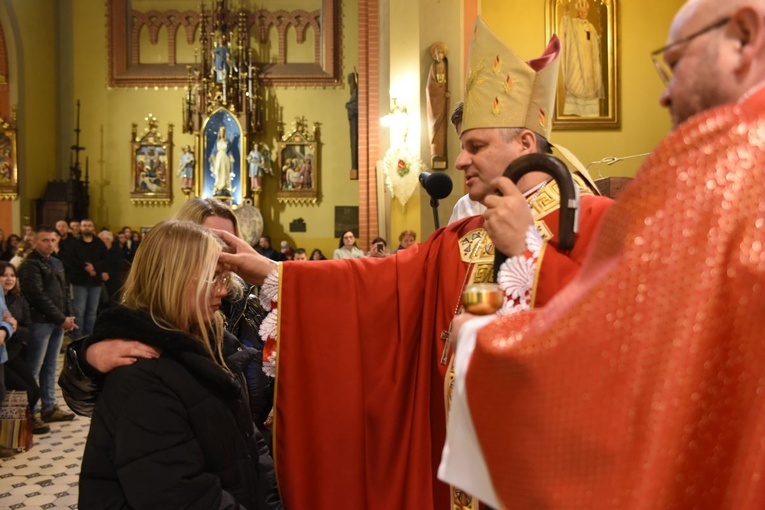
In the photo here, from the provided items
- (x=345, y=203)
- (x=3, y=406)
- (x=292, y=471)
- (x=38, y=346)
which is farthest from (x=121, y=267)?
(x=292, y=471)

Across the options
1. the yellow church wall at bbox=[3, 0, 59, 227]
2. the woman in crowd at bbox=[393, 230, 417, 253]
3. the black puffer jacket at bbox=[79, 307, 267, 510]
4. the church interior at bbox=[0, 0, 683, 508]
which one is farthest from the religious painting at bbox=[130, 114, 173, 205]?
the black puffer jacket at bbox=[79, 307, 267, 510]

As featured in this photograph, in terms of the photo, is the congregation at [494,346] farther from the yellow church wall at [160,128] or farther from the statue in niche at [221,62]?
the statue in niche at [221,62]

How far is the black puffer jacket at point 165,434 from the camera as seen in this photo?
5.71 ft

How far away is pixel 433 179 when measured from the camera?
139 inches

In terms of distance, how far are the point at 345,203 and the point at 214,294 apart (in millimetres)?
15291

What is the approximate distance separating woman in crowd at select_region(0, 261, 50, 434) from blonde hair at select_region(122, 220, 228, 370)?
4.17m

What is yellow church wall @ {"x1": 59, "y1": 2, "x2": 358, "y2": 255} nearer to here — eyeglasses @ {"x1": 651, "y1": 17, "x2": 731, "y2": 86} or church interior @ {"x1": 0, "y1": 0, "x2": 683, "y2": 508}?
church interior @ {"x1": 0, "y1": 0, "x2": 683, "y2": 508}

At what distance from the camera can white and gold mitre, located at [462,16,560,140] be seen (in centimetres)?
236

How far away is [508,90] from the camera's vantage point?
238 cm

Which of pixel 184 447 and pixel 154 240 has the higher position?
pixel 154 240

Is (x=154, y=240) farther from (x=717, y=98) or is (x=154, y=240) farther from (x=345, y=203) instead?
(x=345, y=203)

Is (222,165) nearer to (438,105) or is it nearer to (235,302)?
(438,105)

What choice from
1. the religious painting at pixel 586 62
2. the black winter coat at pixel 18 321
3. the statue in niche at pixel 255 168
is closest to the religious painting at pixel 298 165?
the statue in niche at pixel 255 168

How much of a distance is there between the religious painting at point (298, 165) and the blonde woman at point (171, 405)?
15.2 meters
